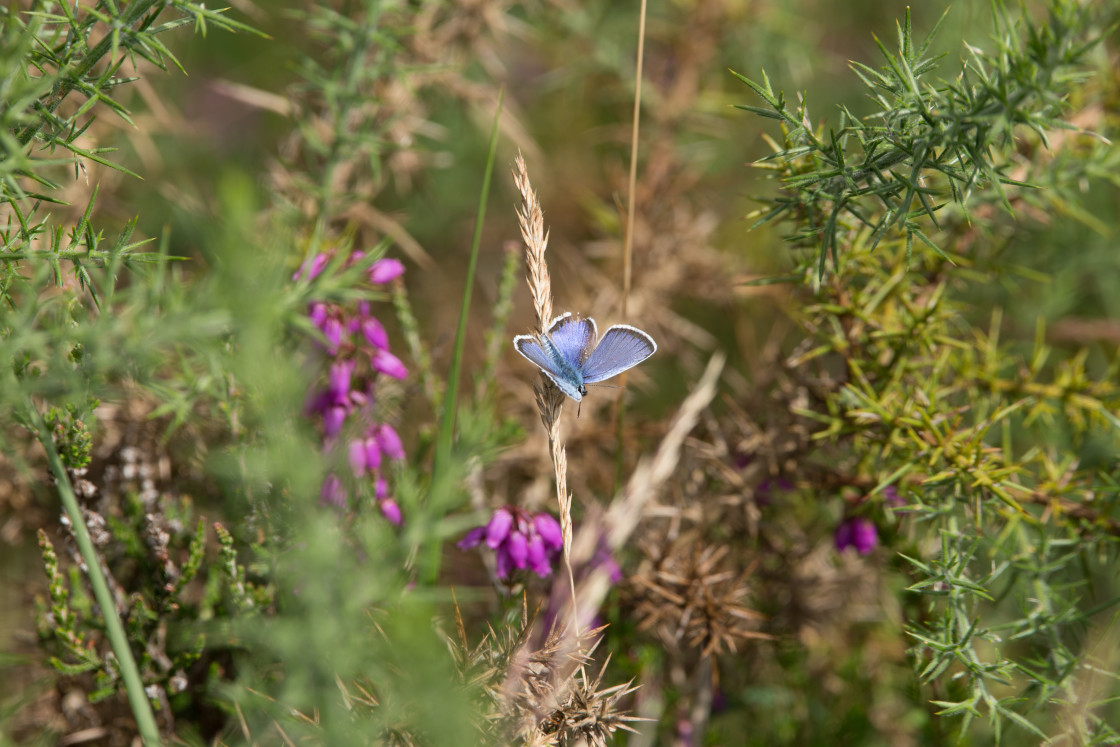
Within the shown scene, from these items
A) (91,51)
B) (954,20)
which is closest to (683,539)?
(91,51)

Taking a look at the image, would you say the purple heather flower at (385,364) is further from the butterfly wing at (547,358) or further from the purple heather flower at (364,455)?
the butterfly wing at (547,358)

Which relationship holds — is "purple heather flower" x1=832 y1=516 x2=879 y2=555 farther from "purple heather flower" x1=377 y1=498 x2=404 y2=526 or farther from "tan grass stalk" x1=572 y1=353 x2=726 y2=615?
"purple heather flower" x1=377 y1=498 x2=404 y2=526

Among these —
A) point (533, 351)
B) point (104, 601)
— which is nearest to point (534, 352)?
point (533, 351)

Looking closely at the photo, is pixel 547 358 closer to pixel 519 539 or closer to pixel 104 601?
pixel 519 539

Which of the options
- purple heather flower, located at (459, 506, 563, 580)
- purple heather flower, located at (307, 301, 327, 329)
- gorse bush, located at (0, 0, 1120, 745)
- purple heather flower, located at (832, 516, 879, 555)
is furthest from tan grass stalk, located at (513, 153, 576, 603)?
purple heather flower, located at (832, 516, 879, 555)

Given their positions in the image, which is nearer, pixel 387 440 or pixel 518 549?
pixel 518 549

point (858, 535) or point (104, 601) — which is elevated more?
point (104, 601)

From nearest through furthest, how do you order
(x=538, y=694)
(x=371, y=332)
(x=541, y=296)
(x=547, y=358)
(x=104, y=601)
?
1. (x=104, y=601)
2. (x=538, y=694)
3. (x=541, y=296)
4. (x=547, y=358)
5. (x=371, y=332)
